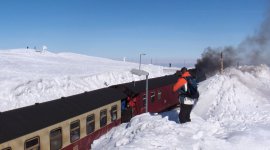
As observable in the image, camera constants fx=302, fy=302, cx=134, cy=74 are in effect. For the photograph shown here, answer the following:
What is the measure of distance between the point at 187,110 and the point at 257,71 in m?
37.8

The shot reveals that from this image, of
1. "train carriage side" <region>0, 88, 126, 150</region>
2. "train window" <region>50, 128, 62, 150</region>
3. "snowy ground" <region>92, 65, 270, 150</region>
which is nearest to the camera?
"train carriage side" <region>0, 88, 126, 150</region>

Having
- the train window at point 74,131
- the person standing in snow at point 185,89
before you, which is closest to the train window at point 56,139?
the train window at point 74,131

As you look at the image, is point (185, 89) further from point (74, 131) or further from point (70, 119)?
point (74, 131)

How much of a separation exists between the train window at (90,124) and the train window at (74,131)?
0.74 m

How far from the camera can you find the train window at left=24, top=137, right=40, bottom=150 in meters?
9.53

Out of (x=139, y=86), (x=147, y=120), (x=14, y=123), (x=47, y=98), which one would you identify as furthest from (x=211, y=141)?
(x=47, y=98)

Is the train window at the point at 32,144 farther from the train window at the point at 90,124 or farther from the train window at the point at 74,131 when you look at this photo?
the train window at the point at 90,124

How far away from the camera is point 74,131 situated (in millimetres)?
12516

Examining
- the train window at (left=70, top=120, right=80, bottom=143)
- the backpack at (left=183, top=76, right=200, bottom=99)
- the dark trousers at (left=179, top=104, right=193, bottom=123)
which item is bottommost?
the train window at (left=70, top=120, right=80, bottom=143)

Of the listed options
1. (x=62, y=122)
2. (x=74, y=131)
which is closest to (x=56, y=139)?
(x=62, y=122)

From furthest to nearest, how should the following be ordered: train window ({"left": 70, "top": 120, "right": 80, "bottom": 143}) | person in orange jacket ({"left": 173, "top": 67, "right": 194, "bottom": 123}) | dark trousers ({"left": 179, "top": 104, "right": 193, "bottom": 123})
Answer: train window ({"left": 70, "top": 120, "right": 80, "bottom": 143}), dark trousers ({"left": 179, "top": 104, "right": 193, "bottom": 123}), person in orange jacket ({"left": 173, "top": 67, "right": 194, "bottom": 123})

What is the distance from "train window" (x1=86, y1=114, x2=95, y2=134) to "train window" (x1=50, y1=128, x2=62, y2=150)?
6.90 feet

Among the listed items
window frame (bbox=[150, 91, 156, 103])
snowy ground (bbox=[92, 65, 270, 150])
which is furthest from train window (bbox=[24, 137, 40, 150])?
window frame (bbox=[150, 91, 156, 103])

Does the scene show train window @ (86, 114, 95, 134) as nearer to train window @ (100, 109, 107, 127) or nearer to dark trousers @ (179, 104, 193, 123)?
train window @ (100, 109, 107, 127)
